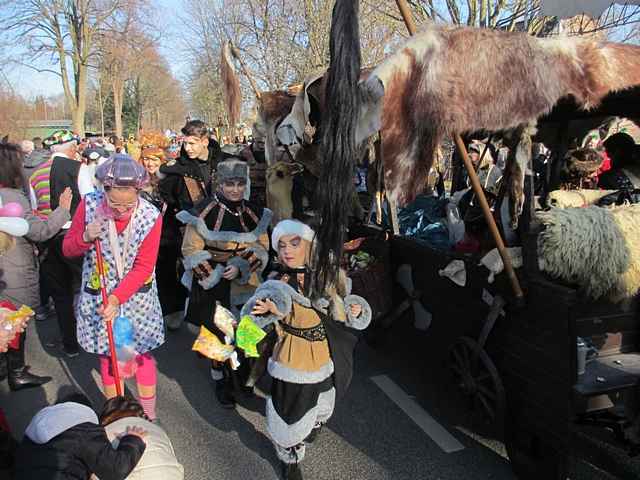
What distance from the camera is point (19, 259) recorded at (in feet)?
12.5

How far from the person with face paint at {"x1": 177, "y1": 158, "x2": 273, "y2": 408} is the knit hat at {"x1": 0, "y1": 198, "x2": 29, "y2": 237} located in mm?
962

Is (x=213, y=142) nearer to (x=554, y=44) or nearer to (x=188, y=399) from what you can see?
(x=188, y=399)

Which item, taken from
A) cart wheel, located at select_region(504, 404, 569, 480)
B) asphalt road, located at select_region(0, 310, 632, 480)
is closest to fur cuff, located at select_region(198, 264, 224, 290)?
asphalt road, located at select_region(0, 310, 632, 480)

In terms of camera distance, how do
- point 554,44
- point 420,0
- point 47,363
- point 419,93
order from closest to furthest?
point 419,93 → point 554,44 → point 47,363 → point 420,0

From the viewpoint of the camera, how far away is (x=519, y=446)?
266 cm

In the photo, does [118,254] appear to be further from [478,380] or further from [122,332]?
[478,380]

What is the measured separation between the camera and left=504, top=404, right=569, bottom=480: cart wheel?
2.41 meters

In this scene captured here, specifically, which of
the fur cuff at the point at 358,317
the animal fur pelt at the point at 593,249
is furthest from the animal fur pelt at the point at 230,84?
the animal fur pelt at the point at 593,249

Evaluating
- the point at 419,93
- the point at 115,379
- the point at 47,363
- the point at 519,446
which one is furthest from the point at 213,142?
the point at 519,446

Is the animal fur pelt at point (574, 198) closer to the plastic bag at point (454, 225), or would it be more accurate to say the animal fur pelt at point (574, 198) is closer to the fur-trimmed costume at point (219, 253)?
the plastic bag at point (454, 225)

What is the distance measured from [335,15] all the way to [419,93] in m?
0.48

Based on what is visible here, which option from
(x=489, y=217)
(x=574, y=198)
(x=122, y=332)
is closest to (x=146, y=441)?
(x=122, y=332)

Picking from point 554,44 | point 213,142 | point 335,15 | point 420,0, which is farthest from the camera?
point 420,0

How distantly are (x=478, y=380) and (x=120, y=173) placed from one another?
2.32 m
